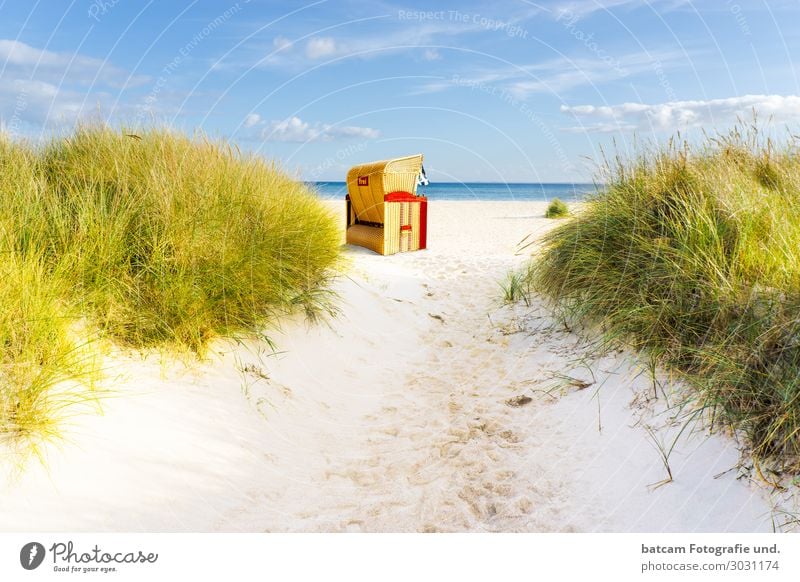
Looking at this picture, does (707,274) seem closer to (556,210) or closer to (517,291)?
(517,291)

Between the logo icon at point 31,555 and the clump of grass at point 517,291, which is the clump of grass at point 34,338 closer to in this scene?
the logo icon at point 31,555

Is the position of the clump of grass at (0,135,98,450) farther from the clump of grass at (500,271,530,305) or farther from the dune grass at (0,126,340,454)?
the clump of grass at (500,271,530,305)

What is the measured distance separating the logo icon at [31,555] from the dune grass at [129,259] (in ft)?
2.11

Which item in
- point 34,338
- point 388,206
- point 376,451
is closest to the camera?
point 34,338

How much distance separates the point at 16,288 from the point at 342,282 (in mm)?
3526

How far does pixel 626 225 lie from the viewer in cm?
514

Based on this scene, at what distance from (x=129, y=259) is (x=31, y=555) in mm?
2317

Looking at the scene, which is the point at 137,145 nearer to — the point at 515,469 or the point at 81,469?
the point at 81,469

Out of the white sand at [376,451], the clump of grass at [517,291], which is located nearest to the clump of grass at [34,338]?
the white sand at [376,451]

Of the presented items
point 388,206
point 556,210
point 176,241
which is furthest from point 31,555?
point 556,210

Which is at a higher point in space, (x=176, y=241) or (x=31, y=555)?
(x=176, y=241)

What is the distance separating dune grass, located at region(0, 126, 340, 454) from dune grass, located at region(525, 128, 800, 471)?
2.59m

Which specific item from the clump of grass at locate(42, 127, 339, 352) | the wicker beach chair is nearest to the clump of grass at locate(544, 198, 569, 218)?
the wicker beach chair

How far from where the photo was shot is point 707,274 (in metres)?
4.02
